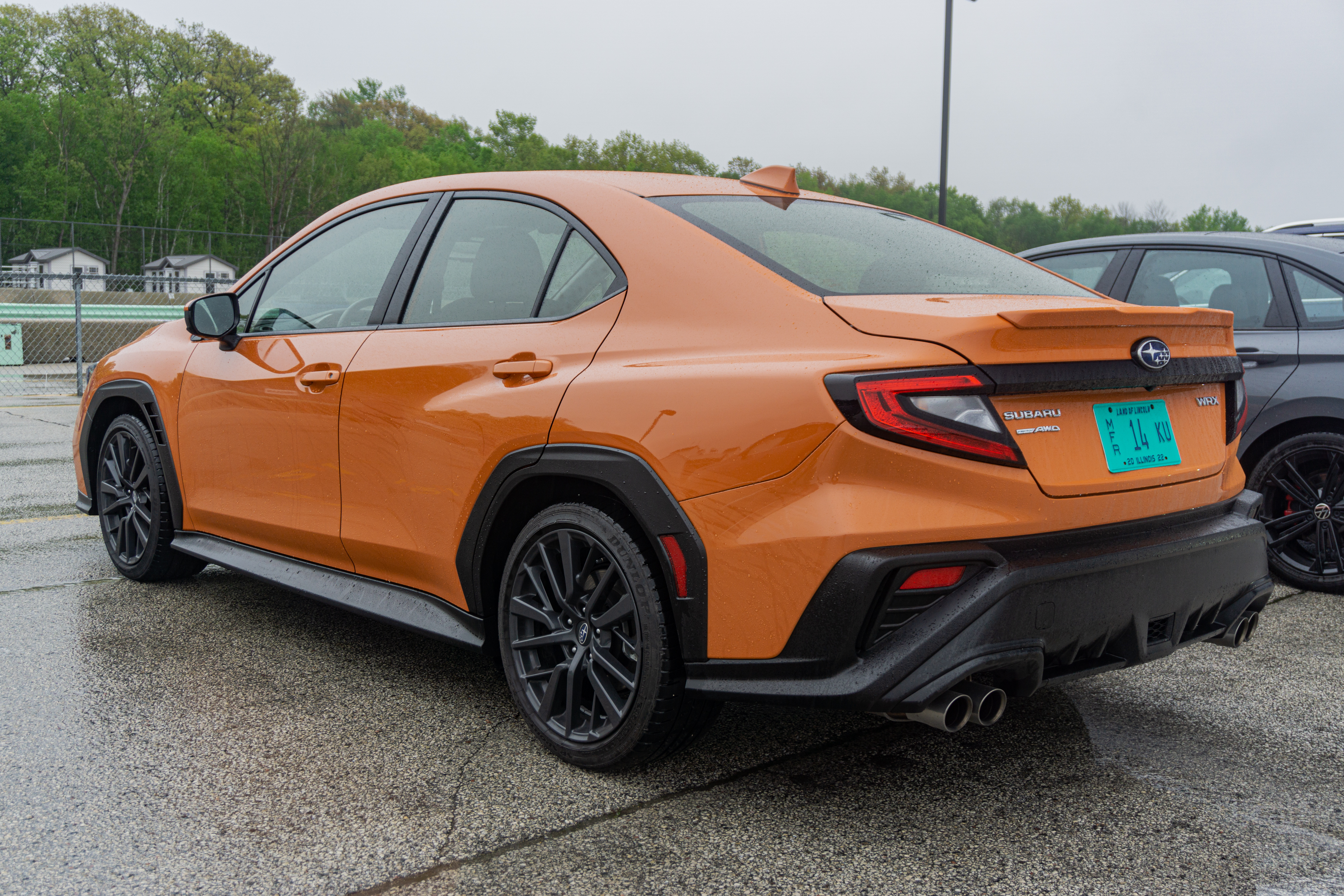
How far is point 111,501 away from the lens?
502 cm

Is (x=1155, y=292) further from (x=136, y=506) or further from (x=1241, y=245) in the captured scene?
(x=136, y=506)

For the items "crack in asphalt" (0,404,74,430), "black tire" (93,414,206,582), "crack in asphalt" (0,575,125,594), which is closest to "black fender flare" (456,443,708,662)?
"black tire" (93,414,206,582)

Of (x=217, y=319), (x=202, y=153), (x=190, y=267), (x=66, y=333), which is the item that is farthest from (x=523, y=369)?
(x=202, y=153)

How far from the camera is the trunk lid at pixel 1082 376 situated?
238cm

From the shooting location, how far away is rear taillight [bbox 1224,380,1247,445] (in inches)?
118

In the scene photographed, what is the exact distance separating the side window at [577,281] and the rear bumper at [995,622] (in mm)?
1035

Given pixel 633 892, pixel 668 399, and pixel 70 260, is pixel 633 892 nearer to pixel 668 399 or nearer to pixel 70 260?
pixel 668 399

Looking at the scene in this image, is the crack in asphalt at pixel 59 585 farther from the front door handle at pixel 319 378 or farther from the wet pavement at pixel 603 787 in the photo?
the front door handle at pixel 319 378

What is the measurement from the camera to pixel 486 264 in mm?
3363

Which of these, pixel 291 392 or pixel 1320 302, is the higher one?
pixel 1320 302

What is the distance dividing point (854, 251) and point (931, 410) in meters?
0.81

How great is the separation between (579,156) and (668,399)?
92.7 m

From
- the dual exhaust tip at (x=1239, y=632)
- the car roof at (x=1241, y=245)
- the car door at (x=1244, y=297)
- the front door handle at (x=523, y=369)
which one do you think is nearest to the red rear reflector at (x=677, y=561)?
the front door handle at (x=523, y=369)

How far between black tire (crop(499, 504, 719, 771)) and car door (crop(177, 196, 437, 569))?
0.90 m
